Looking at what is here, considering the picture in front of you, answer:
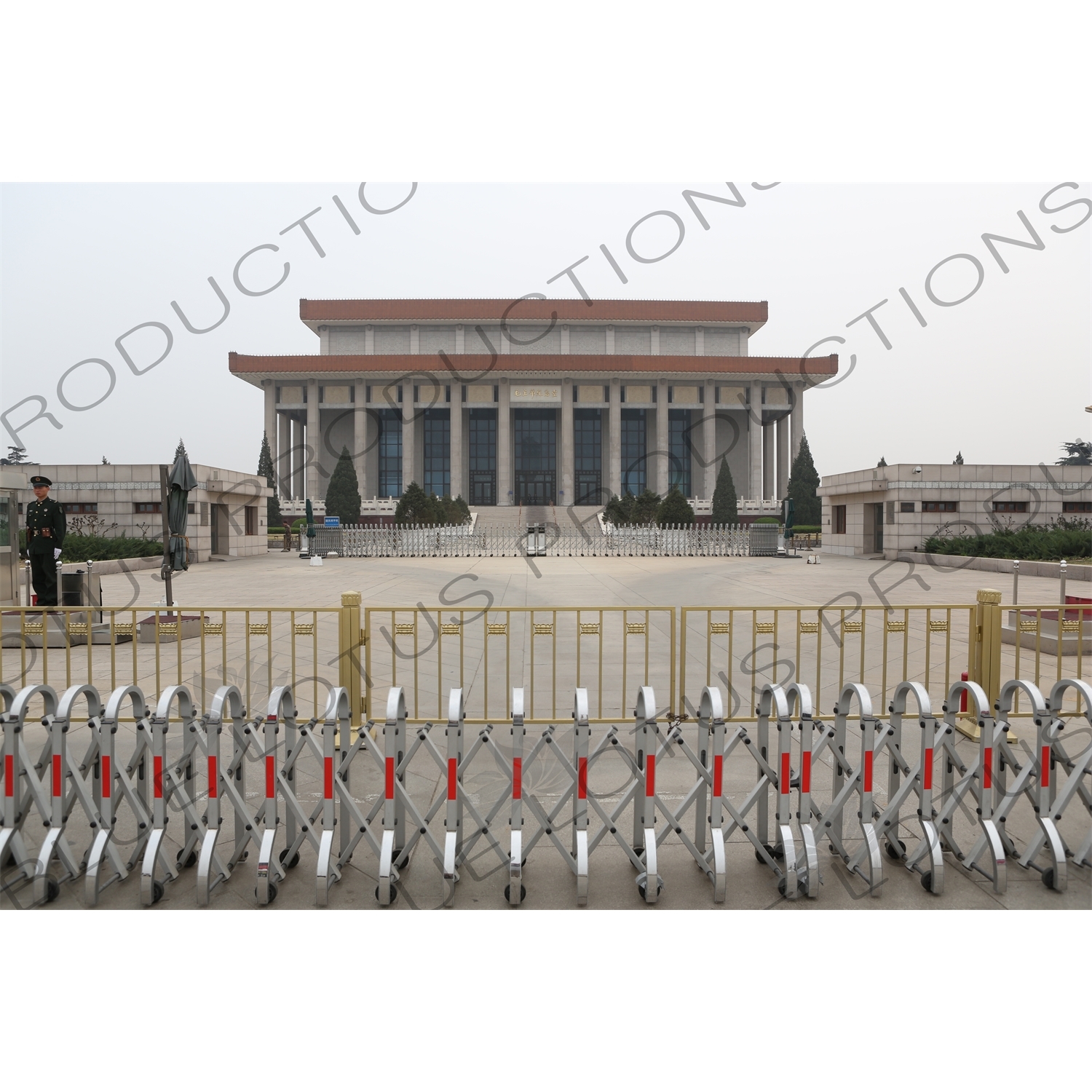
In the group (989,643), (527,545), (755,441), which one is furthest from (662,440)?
(989,643)

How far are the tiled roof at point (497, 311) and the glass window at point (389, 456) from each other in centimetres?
885

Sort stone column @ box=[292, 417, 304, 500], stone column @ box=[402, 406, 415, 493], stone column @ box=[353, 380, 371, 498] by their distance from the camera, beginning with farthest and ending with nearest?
1. stone column @ box=[292, 417, 304, 500]
2. stone column @ box=[402, 406, 415, 493]
3. stone column @ box=[353, 380, 371, 498]

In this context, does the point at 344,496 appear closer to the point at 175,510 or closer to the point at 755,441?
the point at 175,510

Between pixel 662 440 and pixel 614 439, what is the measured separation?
379 centimetres

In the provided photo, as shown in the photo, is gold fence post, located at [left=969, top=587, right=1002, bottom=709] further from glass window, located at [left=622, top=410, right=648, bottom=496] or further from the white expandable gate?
glass window, located at [left=622, top=410, right=648, bottom=496]

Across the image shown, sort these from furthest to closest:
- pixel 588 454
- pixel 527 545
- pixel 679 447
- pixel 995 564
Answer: pixel 679 447 → pixel 588 454 → pixel 527 545 → pixel 995 564

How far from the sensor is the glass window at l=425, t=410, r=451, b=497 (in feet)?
209

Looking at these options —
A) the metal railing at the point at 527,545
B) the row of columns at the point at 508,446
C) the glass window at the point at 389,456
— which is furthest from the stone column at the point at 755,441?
the metal railing at the point at 527,545

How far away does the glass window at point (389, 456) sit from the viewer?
207 feet

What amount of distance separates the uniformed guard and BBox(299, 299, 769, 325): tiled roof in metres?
56.0

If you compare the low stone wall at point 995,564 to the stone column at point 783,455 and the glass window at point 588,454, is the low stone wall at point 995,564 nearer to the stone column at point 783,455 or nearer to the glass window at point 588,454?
the stone column at point 783,455

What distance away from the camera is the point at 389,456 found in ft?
207

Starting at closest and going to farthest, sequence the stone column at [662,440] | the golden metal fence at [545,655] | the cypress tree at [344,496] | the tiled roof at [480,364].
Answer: the golden metal fence at [545,655]
the cypress tree at [344,496]
the tiled roof at [480,364]
the stone column at [662,440]

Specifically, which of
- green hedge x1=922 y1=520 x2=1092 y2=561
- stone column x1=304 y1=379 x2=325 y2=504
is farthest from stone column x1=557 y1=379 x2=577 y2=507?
green hedge x1=922 y1=520 x2=1092 y2=561
